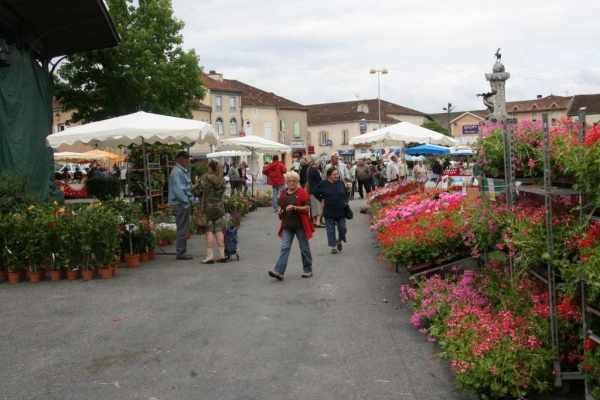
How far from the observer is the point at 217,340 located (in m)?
7.02

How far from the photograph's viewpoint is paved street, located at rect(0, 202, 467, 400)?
5.56 metres

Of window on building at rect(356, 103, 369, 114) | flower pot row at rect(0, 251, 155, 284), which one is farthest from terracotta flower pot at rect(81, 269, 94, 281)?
window on building at rect(356, 103, 369, 114)

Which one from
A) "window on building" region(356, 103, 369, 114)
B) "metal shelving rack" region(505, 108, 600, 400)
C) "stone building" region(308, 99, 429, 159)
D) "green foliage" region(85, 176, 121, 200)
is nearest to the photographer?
"metal shelving rack" region(505, 108, 600, 400)

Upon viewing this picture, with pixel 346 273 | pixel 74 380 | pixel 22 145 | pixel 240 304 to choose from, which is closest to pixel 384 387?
pixel 74 380

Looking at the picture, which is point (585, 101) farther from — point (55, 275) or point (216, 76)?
point (55, 275)

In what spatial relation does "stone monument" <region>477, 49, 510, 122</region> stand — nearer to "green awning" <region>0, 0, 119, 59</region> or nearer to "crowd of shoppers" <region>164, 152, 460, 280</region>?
"crowd of shoppers" <region>164, 152, 460, 280</region>

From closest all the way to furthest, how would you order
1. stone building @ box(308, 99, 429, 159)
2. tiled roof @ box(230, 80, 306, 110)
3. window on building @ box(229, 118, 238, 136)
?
window on building @ box(229, 118, 238, 136) < tiled roof @ box(230, 80, 306, 110) < stone building @ box(308, 99, 429, 159)

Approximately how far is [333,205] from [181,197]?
290 centimetres

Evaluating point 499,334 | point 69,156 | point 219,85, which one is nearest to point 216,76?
point 219,85

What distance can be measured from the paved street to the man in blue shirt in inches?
72.6

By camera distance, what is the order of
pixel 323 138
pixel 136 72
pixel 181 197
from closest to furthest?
pixel 181 197, pixel 136 72, pixel 323 138

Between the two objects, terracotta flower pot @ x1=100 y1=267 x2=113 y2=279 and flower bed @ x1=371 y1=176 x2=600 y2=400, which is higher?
flower bed @ x1=371 y1=176 x2=600 y2=400

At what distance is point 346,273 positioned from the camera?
11289 millimetres

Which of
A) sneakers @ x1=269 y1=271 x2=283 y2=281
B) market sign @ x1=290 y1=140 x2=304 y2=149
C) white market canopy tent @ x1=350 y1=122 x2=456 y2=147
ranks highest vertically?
market sign @ x1=290 y1=140 x2=304 y2=149
